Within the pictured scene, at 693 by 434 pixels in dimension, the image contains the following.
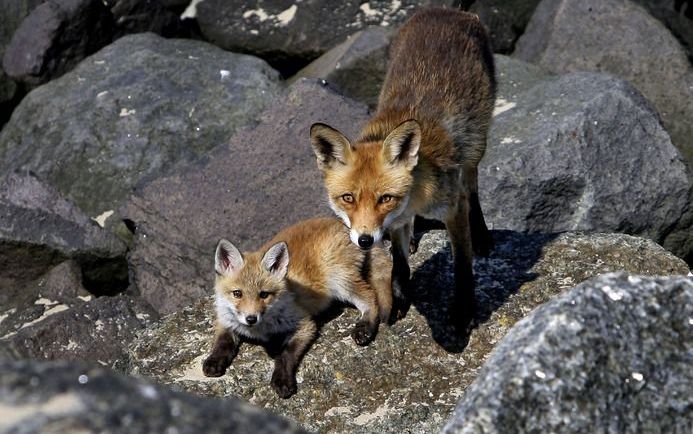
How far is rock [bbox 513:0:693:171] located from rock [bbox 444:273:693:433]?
7787 mm

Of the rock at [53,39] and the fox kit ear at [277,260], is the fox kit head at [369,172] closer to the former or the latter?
the fox kit ear at [277,260]

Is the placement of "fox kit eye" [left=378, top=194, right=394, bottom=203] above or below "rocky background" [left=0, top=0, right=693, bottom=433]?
above

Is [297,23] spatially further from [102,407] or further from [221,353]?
[102,407]

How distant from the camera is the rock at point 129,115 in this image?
10.5 m

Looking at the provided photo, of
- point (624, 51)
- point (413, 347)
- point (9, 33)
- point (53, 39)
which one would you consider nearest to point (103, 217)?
point (53, 39)

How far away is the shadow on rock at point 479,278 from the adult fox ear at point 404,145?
1.15 m

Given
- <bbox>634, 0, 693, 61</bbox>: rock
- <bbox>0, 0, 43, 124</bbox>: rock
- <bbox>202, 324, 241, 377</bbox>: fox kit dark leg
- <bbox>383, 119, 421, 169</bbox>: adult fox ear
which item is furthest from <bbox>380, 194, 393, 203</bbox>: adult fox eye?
<bbox>0, 0, 43, 124</bbox>: rock

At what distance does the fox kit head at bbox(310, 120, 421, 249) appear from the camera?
5.67 metres

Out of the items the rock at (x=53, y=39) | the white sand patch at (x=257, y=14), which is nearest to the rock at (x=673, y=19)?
the white sand patch at (x=257, y=14)

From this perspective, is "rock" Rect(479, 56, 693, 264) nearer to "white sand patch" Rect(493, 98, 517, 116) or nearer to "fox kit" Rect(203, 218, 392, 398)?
"white sand patch" Rect(493, 98, 517, 116)

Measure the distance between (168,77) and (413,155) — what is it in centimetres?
610

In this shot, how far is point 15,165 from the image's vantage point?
1110 cm

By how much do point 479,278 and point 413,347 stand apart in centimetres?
94

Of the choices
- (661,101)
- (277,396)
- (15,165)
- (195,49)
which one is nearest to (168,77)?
(195,49)
